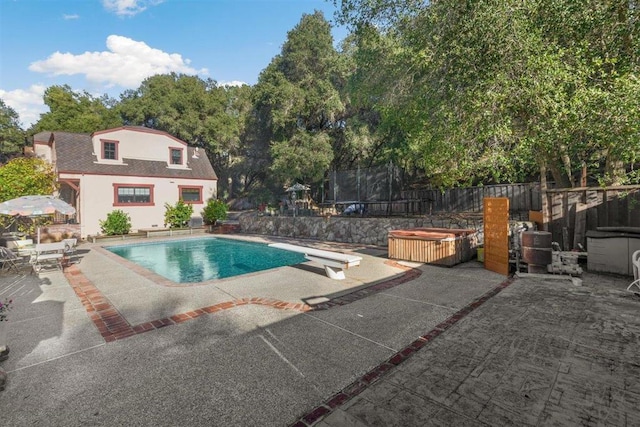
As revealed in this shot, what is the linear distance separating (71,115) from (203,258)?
39871 mm

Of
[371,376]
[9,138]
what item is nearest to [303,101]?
[371,376]

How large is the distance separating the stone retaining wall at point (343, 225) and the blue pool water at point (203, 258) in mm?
2862

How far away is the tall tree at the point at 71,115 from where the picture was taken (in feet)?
120

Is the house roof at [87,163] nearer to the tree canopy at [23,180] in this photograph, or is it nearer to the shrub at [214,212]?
A: the tree canopy at [23,180]

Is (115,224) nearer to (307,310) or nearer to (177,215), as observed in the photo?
(177,215)

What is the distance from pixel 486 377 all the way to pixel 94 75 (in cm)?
4770

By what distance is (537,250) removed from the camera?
753cm

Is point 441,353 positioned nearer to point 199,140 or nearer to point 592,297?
point 592,297

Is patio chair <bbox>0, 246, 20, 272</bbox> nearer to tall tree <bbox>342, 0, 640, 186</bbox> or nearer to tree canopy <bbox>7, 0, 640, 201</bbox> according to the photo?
tree canopy <bbox>7, 0, 640, 201</bbox>

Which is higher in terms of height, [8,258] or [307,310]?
[8,258]

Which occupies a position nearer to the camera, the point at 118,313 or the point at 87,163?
the point at 118,313

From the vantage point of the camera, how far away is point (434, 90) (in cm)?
972

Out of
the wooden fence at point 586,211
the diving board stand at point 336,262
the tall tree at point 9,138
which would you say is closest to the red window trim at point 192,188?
the diving board stand at point 336,262

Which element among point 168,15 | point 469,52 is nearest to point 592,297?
point 469,52
